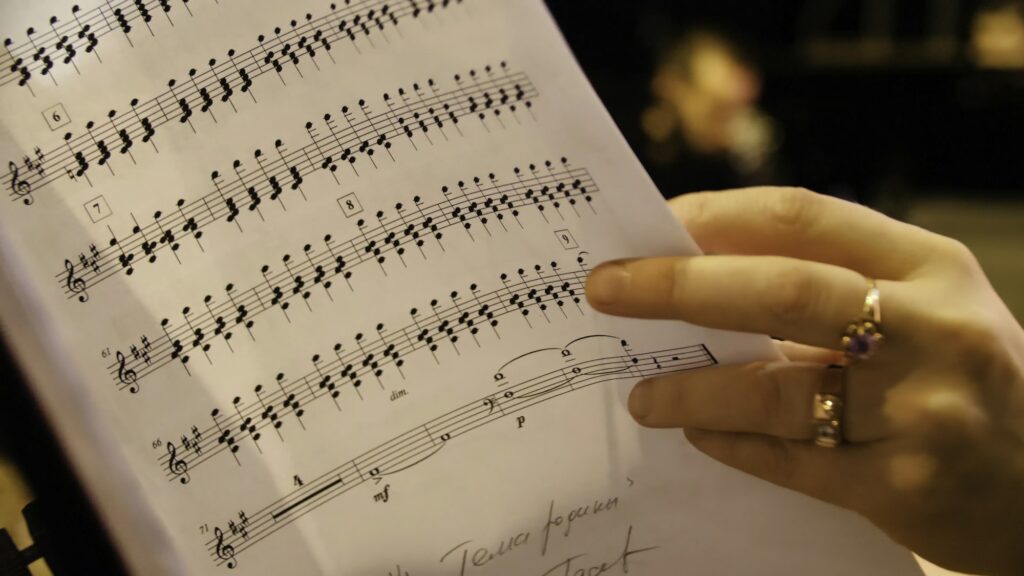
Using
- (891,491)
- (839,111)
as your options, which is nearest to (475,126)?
(891,491)

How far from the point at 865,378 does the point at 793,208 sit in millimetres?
141

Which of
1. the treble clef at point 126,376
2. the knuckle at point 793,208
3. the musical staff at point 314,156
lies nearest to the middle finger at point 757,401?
the knuckle at point 793,208

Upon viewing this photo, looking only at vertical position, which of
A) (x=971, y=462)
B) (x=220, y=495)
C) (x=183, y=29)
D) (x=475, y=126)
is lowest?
(x=971, y=462)

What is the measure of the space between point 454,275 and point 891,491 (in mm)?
367

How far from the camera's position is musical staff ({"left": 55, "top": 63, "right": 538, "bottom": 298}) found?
0.50m

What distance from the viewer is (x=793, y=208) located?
0.59 m

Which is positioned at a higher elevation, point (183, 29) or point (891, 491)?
point (183, 29)

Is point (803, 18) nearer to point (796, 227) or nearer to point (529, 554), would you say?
point (796, 227)

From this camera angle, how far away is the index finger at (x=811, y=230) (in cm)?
57

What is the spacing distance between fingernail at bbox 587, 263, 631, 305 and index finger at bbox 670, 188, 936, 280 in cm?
13

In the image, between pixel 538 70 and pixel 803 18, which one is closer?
pixel 538 70

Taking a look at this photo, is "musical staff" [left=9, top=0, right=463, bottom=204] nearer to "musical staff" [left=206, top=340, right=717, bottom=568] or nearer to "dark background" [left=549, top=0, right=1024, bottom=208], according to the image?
"musical staff" [left=206, top=340, right=717, bottom=568]

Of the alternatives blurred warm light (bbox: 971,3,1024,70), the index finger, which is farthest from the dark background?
the index finger

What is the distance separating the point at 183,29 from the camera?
503 mm
